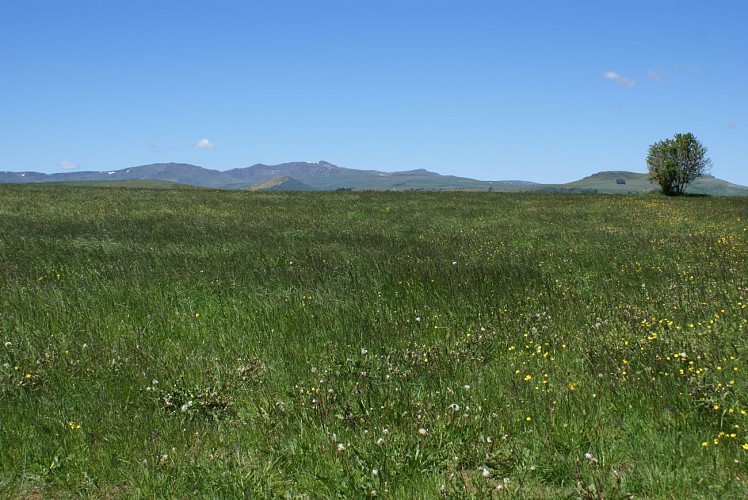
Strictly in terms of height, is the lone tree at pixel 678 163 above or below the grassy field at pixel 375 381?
above

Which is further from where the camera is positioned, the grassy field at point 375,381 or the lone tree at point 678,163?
the lone tree at point 678,163

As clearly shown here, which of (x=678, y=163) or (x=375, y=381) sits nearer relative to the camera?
(x=375, y=381)

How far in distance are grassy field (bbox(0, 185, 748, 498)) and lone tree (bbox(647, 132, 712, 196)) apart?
1843 inches

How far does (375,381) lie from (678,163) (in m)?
55.8

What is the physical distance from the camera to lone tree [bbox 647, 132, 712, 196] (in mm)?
51594

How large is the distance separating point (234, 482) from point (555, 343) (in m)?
3.67

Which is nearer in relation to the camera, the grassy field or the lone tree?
the grassy field

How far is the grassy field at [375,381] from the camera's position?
3750 mm

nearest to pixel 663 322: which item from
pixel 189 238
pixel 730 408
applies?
pixel 730 408

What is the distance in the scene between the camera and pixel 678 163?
52.2 metres

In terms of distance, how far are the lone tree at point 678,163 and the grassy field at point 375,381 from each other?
1843 inches

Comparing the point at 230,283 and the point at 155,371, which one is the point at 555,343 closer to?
the point at 155,371

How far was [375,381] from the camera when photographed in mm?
5164

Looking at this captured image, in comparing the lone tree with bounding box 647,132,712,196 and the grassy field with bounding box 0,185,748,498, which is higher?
the lone tree with bounding box 647,132,712,196
